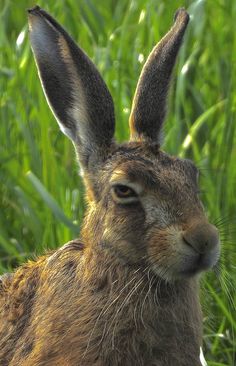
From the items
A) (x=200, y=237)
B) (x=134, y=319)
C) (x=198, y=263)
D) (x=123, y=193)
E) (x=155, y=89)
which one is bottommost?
(x=134, y=319)

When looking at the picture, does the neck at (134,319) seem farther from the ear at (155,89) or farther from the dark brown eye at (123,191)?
the ear at (155,89)

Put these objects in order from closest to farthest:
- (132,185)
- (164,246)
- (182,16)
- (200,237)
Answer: (200,237) < (164,246) < (132,185) < (182,16)

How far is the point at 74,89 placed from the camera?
22.9ft

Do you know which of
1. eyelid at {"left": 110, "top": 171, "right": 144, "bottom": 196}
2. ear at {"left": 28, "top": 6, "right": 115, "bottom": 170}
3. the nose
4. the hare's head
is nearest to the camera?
the nose

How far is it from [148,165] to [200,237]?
0.45 meters

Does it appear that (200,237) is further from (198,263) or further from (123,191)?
(123,191)

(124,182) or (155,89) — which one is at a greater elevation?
(155,89)

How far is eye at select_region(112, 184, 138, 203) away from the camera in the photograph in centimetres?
655

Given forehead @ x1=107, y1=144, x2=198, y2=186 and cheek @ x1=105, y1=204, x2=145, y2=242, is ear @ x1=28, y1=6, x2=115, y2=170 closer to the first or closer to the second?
forehead @ x1=107, y1=144, x2=198, y2=186

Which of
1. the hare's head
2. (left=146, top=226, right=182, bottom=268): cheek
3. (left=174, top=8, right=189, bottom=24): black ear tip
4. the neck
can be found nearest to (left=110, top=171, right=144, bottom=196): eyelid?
the hare's head

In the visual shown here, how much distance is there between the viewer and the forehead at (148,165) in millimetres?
6531

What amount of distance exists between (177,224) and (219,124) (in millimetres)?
1989

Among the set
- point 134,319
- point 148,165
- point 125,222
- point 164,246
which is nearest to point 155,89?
point 148,165

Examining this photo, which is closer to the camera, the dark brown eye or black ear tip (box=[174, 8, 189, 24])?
the dark brown eye
